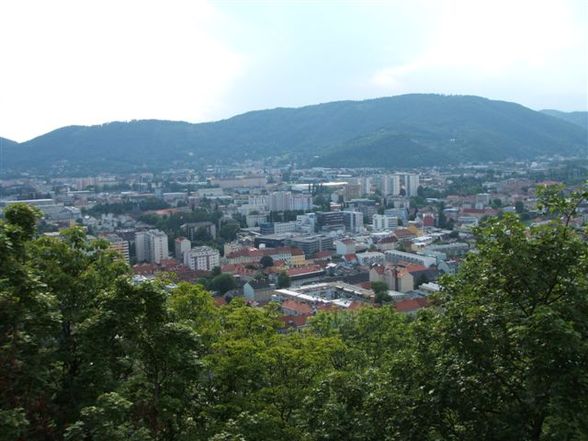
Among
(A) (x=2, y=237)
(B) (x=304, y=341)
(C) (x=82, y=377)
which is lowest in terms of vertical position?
(B) (x=304, y=341)

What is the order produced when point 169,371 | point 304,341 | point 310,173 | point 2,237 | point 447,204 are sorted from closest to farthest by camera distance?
point 2,237 → point 169,371 → point 304,341 → point 447,204 → point 310,173

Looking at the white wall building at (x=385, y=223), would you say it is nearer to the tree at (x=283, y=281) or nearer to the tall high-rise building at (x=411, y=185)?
the tree at (x=283, y=281)

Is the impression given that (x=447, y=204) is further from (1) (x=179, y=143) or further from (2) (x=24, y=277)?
(1) (x=179, y=143)

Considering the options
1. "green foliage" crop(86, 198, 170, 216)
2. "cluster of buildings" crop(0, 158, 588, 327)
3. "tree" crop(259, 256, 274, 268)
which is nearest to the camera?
"cluster of buildings" crop(0, 158, 588, 327)

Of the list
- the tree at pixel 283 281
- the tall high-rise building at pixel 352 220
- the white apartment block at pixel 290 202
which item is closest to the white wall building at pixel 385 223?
the tall high-rise building at pixel 352 220

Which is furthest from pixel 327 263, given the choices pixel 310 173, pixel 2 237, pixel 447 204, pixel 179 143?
pixel 179 143

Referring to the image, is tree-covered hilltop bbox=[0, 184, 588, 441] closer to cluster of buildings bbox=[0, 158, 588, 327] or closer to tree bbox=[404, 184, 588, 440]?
tree bbox=[404, 184, 588, 440]

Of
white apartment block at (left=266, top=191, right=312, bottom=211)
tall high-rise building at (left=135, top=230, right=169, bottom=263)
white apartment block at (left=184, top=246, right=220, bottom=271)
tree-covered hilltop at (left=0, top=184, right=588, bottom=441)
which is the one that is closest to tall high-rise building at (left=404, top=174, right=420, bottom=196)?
white apartment block at (left=266, top=191, right=312, bottom=211)
